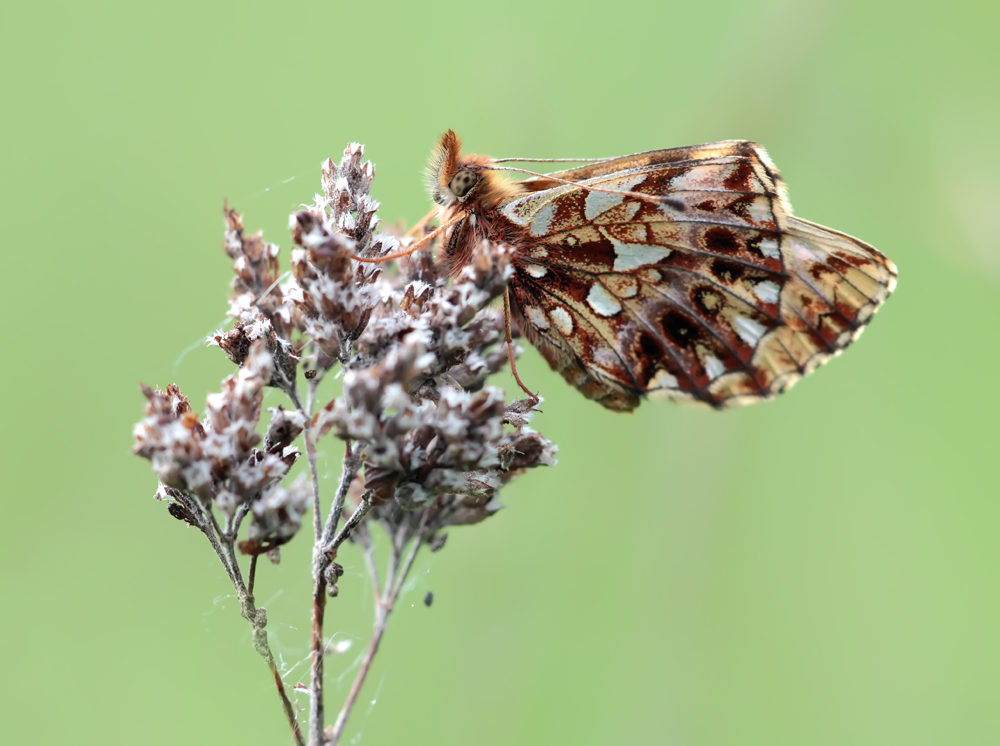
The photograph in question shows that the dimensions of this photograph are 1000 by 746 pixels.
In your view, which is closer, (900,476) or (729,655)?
(729,655)

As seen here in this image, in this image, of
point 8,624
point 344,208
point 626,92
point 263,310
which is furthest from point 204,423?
point 626,92

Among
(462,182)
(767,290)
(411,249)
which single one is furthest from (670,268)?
(411,249)

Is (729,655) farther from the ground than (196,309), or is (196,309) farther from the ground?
(196,309)

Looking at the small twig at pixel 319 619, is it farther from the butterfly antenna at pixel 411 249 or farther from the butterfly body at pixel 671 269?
the butterfly body at pixel 671 269

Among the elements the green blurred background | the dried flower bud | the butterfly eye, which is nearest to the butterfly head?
the butterfly eye

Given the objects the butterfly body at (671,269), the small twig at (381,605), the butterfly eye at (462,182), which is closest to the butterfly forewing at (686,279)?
the butterfly body at (671,269)

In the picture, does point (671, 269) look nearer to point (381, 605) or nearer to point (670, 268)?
point (670, 268)

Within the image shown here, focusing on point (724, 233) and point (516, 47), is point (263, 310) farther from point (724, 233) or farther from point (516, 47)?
point (516, 47)
